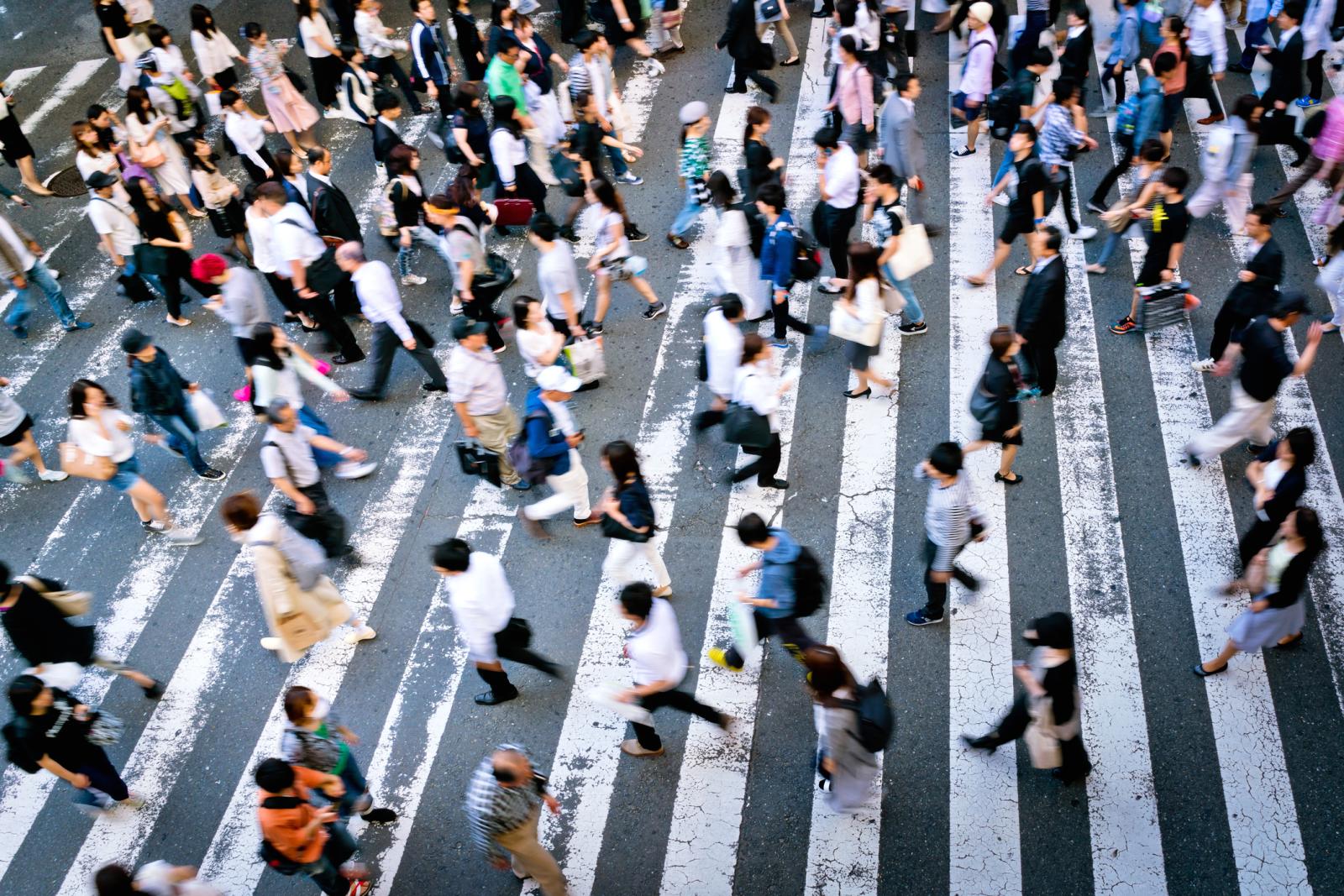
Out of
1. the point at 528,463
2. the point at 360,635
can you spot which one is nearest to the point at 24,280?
the point at 360,635

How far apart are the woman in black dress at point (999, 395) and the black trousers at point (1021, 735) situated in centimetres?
219

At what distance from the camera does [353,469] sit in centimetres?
957

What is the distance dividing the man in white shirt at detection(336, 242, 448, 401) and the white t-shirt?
3.24 meters

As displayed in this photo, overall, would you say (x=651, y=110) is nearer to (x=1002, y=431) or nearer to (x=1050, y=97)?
(x=1050, y=97)

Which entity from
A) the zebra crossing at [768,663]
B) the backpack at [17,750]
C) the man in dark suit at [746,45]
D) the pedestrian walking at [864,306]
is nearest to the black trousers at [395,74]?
the man in dark suit at [746,45]

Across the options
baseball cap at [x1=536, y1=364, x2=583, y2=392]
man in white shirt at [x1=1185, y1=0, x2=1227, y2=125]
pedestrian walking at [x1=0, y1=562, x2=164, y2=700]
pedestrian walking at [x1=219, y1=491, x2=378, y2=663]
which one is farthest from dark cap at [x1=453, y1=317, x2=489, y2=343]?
man in white shirt at [x1=1185, y1=0, x2=1227, y2=125]

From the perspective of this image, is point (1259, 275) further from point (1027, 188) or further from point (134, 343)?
point (134, 343)

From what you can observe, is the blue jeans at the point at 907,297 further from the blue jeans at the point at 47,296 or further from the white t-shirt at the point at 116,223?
the blue jeans at the point at 47,296

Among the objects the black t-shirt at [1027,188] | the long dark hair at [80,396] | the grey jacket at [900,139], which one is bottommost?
the long dark hair at [80,396]

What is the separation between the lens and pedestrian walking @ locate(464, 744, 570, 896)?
558cm

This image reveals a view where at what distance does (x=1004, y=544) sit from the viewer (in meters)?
8.36

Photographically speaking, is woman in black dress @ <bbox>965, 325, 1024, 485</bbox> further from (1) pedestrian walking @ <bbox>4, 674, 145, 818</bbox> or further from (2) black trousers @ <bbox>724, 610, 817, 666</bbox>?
(1) pedestrian walking @ <bbox>4, 674, 145, 818</bbox>

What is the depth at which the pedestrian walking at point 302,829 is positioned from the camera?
225 inches

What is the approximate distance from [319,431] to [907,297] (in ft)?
18.2
